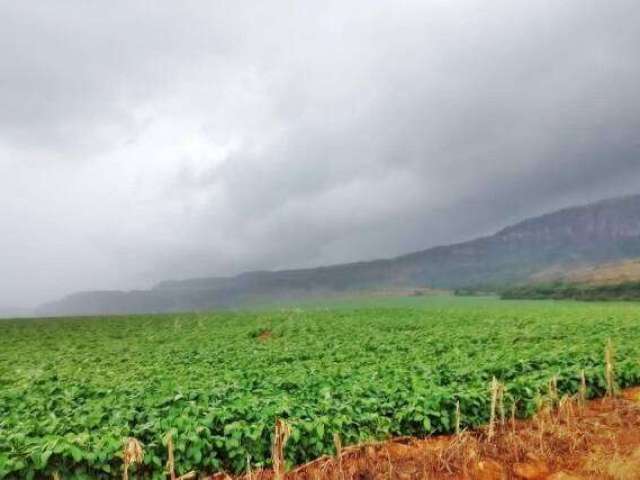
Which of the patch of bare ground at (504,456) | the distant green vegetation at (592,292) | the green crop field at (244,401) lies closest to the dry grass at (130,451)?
the green crop field at (244,401)

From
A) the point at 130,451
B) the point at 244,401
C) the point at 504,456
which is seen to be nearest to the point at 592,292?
the point at 504,456

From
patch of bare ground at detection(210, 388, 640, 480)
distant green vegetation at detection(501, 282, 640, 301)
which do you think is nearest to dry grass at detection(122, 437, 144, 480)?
patch of bare ground at detection(210, 388, 640, 480)

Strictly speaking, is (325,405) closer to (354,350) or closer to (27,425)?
(27,425)

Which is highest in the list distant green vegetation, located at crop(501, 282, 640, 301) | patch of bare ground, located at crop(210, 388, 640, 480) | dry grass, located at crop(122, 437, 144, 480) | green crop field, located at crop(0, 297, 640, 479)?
dry grass, located at crop(122, 437, 144, 480)

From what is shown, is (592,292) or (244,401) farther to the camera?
(592,292)

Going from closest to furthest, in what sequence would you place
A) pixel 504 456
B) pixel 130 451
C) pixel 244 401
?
1. pixel 130 451
2. pixel 504 456
3. pixel 244 401

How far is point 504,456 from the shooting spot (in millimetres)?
8906

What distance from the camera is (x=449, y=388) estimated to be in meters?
11.5

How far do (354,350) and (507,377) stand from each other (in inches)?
370

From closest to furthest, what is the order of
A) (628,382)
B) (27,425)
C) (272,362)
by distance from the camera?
(27,425), (628,382), (272,362)

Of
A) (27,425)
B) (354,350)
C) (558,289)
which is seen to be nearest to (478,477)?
(27,425)

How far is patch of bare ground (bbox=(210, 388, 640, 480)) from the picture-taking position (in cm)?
808

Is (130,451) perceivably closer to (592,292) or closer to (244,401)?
(244,401)

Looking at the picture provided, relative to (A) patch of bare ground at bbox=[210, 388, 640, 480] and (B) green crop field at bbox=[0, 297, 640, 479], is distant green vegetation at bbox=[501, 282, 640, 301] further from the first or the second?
(A) patch of bare ground at bbox=[210, 388, 640, 480]
